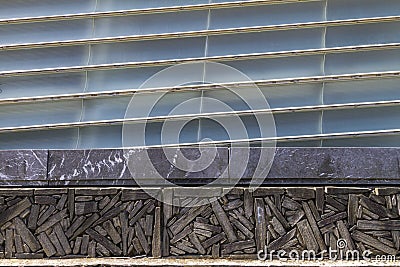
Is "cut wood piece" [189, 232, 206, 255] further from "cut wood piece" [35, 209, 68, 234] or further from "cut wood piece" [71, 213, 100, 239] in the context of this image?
"cut wood piece" [35, 209, 68, 234]

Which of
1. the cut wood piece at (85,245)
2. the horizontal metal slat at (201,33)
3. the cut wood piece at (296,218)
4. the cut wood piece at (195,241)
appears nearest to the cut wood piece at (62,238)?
the cut wood piece at (85,245)

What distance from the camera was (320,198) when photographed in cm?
576

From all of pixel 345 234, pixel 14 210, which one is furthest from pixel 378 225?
pixel 14 210

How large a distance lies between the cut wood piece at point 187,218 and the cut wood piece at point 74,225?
888 millimetres

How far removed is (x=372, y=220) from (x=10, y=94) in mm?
4203

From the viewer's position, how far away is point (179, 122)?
22.4 feet

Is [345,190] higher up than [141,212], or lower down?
higher up

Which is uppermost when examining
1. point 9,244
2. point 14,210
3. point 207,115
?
point 207,115

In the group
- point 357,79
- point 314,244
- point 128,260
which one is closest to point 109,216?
point 128,260

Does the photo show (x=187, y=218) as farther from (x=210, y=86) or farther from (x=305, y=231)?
(x=210, y=86)

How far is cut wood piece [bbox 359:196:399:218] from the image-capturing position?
574 cm

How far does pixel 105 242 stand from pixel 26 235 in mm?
779

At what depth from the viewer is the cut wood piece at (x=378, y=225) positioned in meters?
5.74

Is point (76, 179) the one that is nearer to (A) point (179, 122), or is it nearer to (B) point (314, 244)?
(A) point (179, 122)
